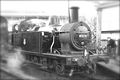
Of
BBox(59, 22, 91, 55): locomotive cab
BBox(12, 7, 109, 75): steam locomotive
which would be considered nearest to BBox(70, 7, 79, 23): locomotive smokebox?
BBox(12, 7, 109, 75): steam locomotive

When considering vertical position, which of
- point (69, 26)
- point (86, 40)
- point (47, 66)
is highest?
point (69, 26)

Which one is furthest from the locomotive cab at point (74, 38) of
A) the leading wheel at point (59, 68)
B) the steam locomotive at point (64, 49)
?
the leading wheel at point (59, 68)

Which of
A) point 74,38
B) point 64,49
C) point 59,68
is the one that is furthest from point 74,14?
point 59,68

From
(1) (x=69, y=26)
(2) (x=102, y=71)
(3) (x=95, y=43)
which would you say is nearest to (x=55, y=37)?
(1) (x=69, y=26)

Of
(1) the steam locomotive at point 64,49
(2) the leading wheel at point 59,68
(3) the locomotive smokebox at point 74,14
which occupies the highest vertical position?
(3) the locomotive smokebox at point 74,14

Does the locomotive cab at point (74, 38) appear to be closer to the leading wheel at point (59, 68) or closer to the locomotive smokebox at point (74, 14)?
the locomotive smokebox at point (74, 14)

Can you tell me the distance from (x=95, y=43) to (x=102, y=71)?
12.4 feet

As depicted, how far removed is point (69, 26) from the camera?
912 cm

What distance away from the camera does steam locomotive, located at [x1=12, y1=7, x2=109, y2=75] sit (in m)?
8.31

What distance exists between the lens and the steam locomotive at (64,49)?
831cm

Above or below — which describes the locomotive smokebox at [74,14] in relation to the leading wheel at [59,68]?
above

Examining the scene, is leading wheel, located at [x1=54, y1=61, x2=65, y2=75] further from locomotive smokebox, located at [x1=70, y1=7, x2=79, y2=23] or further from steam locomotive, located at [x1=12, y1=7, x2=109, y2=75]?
locomotive smokebox, located at [x1=70, y1=7, x2=79, y2=23]

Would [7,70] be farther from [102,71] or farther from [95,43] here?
[95,43]

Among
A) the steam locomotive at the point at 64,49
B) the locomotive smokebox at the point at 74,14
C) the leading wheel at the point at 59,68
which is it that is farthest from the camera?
the locomotive smokebox at the point at 74,14
